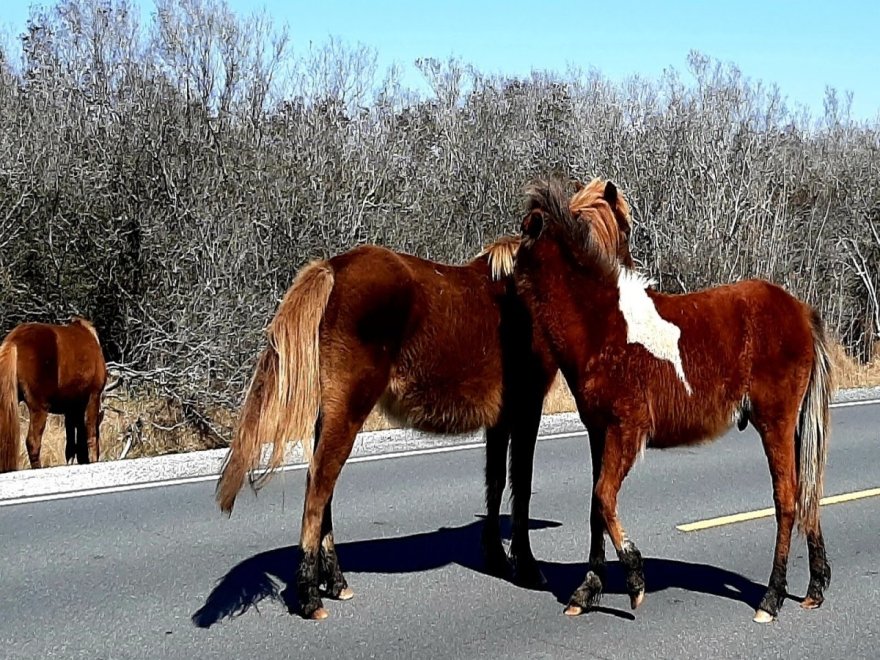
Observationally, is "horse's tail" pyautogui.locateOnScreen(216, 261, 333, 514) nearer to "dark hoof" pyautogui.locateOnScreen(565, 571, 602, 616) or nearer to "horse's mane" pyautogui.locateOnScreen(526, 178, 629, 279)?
"horse's mane" pyautogui.locateOnScreen(526, 178, 629, 279)

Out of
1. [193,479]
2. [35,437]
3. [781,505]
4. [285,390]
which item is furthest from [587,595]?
[35,437]

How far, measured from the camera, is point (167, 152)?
15258 millimetres

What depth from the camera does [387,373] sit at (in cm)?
582

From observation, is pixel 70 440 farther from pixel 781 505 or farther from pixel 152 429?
pixel 781 505

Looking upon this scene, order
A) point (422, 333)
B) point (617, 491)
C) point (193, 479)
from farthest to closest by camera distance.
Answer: point (193, 479)
point (422, 333)
point (617, 491)

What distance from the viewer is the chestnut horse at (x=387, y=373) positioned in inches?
221

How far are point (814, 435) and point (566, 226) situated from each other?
1777mm

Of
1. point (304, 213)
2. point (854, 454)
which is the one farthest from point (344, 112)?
point (854, 454)

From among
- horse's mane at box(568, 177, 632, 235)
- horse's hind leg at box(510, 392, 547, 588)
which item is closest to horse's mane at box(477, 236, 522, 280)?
horse's mane at box(568, 177, 632, 235)

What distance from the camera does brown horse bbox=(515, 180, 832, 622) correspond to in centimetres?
540

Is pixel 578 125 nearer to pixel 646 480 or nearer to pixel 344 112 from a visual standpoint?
pixel 344 112

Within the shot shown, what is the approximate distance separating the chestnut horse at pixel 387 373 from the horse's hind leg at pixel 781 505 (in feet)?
4.18

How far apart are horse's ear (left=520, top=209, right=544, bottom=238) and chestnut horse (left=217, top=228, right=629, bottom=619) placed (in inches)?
23.9

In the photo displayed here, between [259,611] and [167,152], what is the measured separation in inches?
422
